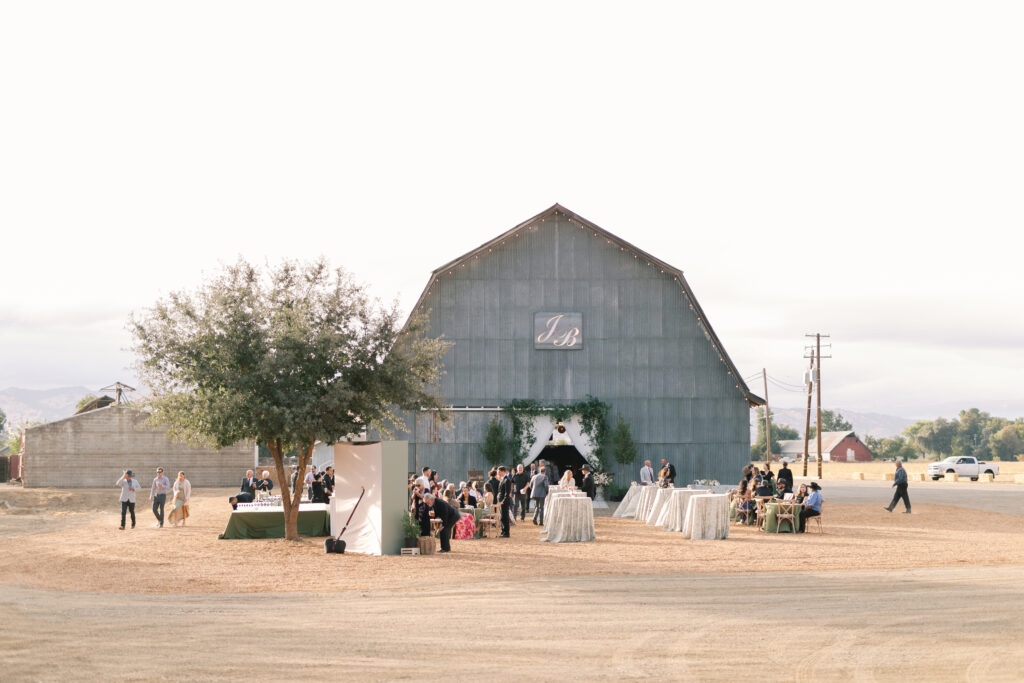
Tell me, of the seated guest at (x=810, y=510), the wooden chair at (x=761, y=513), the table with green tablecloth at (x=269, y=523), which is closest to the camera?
the table with green tablecloth at (x=269, y=523)

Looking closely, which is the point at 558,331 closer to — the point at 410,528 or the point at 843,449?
the point at 410,528

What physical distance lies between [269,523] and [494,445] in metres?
11.6

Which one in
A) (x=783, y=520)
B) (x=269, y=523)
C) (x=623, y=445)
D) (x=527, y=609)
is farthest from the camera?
(x=623, y=445)

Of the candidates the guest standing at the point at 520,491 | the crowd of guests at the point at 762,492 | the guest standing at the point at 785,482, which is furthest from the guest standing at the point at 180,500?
the guest standing at the point at 785,482

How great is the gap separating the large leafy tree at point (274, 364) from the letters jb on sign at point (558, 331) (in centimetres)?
1298

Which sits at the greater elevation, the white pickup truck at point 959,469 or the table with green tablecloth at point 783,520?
the table with green tablecloth at point 783,520

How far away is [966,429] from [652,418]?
123 metres

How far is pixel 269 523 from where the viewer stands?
22.3m

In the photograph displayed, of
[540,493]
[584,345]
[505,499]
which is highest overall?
[584,345]

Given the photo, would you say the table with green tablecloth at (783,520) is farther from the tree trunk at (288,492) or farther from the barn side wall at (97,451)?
the barn side wall at (97,451)

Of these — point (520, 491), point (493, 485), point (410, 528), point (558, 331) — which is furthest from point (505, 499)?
point (558, 331)

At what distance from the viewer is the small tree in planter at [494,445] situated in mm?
32719

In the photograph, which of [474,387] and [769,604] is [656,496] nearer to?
[474,387]

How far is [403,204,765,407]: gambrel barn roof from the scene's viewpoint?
33.6 m
